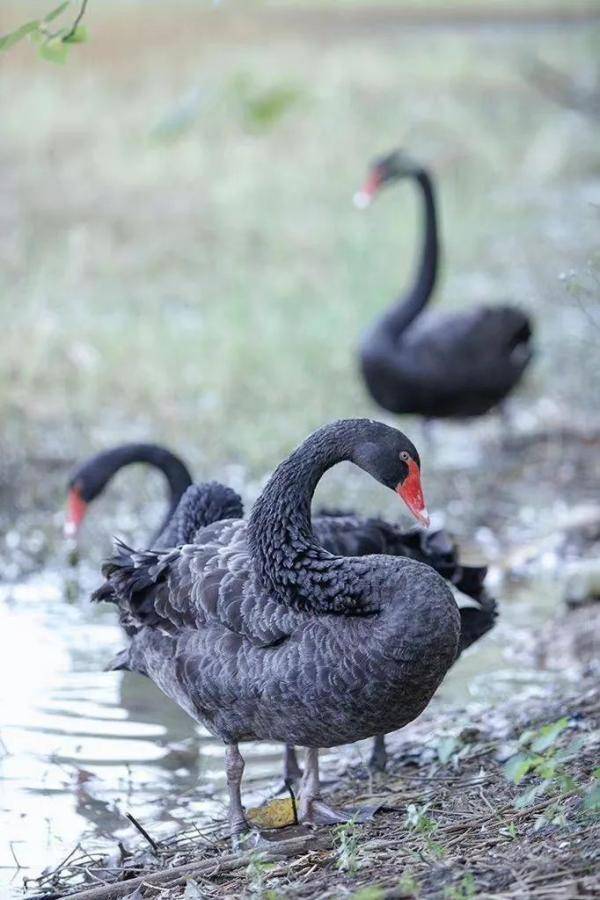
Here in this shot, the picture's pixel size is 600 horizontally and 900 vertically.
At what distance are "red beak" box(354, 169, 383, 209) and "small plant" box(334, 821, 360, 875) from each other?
5357mm

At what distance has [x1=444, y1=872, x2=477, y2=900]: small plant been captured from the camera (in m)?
3.08

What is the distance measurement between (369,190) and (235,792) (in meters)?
5.23

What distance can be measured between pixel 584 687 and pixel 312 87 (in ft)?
43.7

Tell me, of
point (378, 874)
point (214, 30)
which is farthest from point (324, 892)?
point (214, 30)

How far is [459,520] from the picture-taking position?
23.9 ft

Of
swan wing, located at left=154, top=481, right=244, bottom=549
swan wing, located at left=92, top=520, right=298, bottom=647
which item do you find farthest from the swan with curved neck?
swan wing, located at left=92, top=520, right=298, bottom=647

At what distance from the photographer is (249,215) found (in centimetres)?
1306

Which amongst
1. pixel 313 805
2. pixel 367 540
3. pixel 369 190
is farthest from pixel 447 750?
pixel 369 190

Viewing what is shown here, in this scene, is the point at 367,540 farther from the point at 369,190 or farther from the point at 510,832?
the point at 369,190

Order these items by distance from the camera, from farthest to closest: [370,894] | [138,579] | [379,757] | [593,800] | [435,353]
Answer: [435,353] < [379,757] < [138,579] < [593,800] < [370,894]

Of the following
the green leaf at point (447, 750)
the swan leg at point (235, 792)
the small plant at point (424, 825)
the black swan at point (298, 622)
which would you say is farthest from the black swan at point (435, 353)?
the small plant at point (424, 825)

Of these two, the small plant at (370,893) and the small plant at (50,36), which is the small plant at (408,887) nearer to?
the small plant at (370,893)

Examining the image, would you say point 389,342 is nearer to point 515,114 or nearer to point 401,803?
point 401,803

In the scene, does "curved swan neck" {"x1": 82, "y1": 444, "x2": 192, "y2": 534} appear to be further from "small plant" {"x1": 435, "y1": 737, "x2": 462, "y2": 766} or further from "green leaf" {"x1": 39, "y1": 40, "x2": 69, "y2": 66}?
"green leaf" {"x1": 39, "y1": 40, "x2": 69, "y2": 66}
